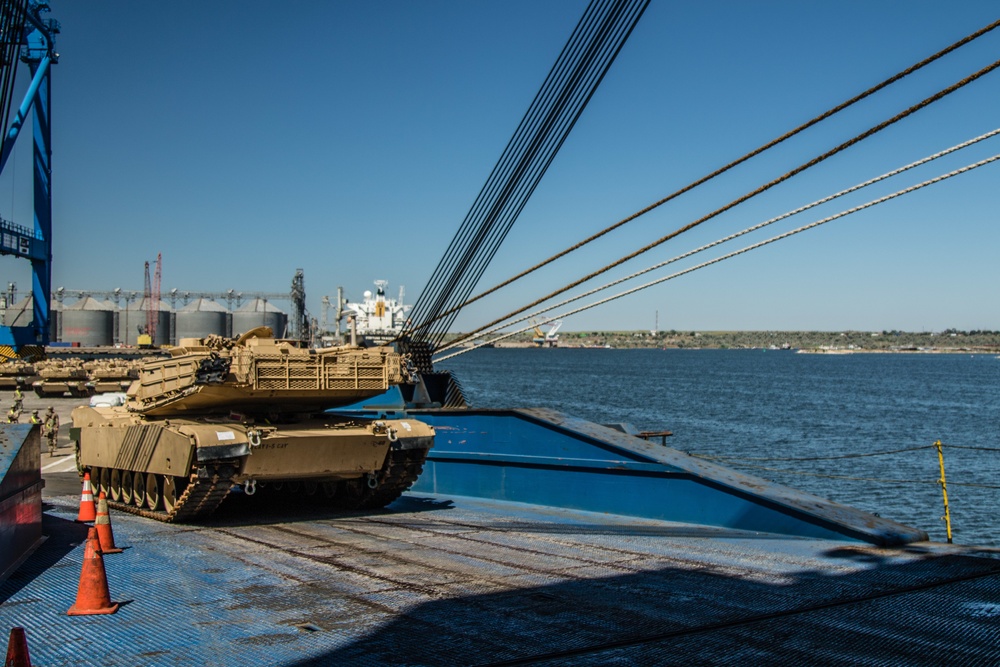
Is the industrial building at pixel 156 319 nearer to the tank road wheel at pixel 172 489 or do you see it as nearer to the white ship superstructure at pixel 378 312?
the white ship superstructure at pixel 378 312

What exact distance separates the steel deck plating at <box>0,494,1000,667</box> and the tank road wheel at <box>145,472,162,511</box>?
146cm

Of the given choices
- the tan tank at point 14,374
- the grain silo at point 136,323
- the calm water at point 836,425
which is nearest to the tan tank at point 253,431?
the calm water at point 836,425

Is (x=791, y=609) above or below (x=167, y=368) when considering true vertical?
below

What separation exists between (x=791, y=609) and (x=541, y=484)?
260 inches

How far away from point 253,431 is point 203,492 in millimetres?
929

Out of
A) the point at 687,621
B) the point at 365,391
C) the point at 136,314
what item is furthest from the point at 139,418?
the point at 136,314

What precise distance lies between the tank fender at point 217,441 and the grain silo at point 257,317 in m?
109

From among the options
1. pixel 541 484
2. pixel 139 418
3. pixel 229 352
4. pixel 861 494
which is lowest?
pixel 861 494

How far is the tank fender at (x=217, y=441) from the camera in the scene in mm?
11602

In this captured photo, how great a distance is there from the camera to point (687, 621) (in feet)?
23.2

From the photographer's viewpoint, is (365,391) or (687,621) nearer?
(687,621)

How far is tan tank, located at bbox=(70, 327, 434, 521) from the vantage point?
39.5 feet

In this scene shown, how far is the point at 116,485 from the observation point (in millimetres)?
14414

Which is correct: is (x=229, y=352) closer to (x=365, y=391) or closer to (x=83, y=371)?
(x=365, y=391)
